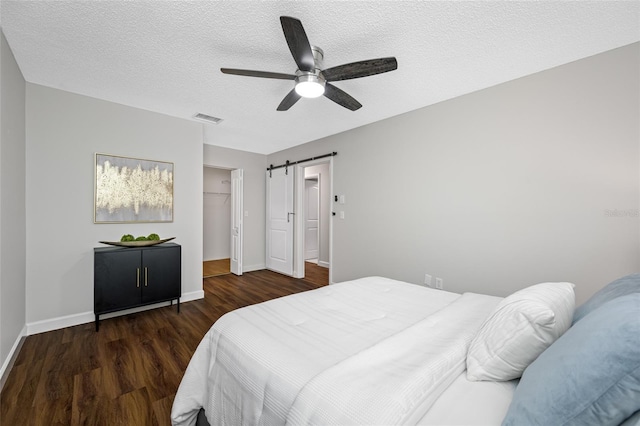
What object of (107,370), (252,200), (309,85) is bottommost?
(107,370)

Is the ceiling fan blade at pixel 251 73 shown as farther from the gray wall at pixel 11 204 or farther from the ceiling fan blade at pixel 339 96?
the gray wall at pixel 11 204

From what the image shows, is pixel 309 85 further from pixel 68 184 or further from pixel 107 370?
pixel 68 184

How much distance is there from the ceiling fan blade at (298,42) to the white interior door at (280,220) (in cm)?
321

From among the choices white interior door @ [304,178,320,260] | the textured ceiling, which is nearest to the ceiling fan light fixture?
the textured ceiling

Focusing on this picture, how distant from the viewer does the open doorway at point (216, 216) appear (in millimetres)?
6527

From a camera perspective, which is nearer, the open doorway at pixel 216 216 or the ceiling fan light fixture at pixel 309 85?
the ceiling fan light fixture at pixel 309 85

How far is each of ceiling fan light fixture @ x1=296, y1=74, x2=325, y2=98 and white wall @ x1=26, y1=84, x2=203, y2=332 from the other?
2.33 m

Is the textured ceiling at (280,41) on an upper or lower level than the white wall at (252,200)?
upper

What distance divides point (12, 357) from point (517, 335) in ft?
11.7

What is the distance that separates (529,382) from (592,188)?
7.42ft

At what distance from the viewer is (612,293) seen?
111 centimetres

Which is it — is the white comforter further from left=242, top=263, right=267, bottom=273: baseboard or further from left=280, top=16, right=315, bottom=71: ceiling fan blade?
left=242, top=263, right=267, bottom=273: baseboard

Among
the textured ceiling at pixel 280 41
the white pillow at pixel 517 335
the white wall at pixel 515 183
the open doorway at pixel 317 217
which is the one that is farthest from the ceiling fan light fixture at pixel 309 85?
the open doorway at pixel 317 217

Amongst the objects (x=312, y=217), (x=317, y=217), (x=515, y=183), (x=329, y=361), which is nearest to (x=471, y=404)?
(x=329, y=361)
